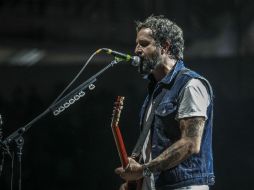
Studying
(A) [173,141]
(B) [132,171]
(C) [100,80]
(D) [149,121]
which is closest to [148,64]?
(D) [149,121]

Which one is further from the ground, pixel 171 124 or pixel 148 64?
pixel 148 64

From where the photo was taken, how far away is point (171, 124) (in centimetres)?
237

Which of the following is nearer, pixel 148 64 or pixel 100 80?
pixel 148 64

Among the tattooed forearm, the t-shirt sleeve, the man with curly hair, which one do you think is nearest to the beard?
the man with curly hair

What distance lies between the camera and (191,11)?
4.89 metres

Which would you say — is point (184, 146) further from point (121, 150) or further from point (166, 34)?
point (166, 34)

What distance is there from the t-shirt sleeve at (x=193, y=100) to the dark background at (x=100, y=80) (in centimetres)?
222

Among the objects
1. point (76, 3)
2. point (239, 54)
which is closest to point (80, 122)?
point (76, 3)

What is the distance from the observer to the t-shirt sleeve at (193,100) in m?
2.30

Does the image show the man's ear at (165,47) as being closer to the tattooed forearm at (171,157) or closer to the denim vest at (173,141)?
the denim vest at (173,141)

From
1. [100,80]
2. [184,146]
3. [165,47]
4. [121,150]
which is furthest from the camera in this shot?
[100,80]

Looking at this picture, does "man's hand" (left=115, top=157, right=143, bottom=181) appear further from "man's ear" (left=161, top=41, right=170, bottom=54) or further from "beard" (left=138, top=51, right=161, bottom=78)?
"man's ear" (left=161, top=41, right=170, bottom=54)

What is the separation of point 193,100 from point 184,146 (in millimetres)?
185

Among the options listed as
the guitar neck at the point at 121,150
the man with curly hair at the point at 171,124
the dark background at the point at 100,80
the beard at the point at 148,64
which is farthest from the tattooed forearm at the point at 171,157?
the dark background at the point at 100,80
